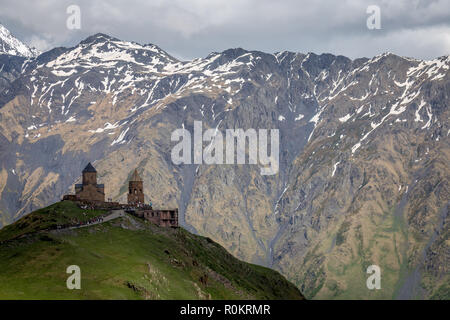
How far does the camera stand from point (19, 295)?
141 meters

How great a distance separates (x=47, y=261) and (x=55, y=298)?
72.5 ft

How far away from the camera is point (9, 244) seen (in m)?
175
